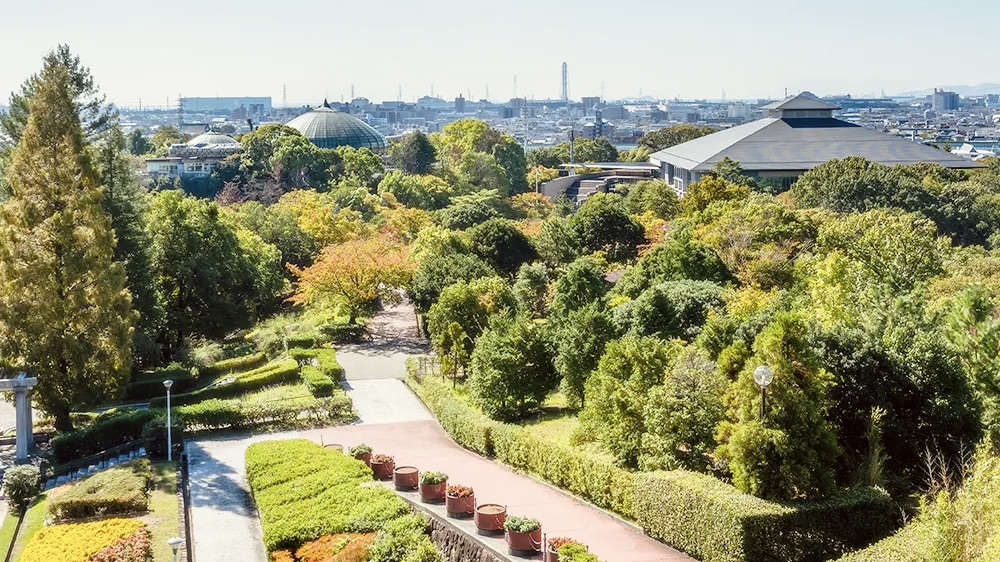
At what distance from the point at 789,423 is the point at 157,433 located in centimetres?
1609

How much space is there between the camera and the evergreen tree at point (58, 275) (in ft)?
84.9

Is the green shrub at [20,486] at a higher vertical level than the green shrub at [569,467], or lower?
lower

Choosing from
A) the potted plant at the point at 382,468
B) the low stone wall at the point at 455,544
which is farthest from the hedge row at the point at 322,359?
the low stone wall at the point at 455,544

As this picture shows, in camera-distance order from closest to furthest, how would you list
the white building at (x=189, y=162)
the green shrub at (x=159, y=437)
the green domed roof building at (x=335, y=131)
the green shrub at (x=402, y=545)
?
the green shrub at (x=402, y=545)
the green shrub at (x=159, y=437)
the white building at (x=189, y=162)
the green domed roof building at (x=335, y=131)

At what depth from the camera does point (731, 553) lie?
1462 centimetres

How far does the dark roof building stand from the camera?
2598 inches

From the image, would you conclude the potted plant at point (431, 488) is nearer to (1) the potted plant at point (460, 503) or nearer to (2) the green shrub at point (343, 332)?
(1) the potted plant at point (460, 503)

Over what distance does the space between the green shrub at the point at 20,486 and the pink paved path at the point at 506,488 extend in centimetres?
654

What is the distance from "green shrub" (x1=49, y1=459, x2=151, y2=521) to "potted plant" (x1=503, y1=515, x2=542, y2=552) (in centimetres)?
849

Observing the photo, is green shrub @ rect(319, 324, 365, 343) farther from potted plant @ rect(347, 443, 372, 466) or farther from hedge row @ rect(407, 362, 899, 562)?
hedge row @ rect(407, 362, 899, 562)

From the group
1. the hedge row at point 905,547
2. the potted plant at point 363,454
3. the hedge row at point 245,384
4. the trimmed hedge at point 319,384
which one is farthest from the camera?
the hedge row at point 245,384

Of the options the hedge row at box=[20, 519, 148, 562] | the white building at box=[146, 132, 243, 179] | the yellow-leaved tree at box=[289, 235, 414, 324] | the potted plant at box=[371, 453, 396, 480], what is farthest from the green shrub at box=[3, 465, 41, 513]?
the white building at box=[146, 132, 243, 179]

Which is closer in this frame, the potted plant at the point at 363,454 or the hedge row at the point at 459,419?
the potted plant at the point at 363,454

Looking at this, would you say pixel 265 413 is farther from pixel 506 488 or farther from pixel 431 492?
pixel 431 492
